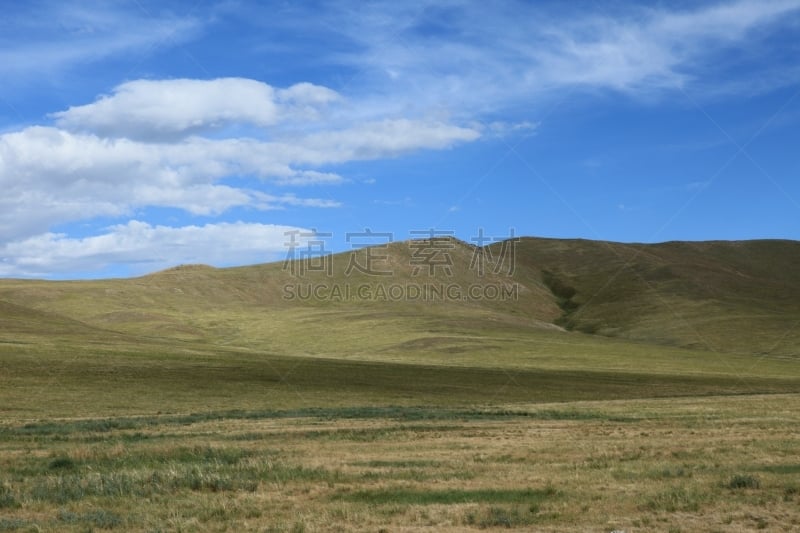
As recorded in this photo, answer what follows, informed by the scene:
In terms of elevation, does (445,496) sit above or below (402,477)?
above

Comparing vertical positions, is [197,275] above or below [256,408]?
above

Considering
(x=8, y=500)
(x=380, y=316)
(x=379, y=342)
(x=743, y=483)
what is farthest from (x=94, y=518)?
(x=380, y=316)

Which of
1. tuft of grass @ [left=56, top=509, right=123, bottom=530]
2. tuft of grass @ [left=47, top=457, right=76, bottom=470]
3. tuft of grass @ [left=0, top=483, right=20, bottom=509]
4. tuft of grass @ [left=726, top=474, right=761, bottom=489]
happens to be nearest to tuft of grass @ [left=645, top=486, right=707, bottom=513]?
tuft of grass @ [left=726, top=474, right=761, bottom=489]

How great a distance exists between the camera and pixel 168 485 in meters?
17.6

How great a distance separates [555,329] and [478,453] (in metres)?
140

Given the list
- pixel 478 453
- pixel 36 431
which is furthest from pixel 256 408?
pixel 478 453

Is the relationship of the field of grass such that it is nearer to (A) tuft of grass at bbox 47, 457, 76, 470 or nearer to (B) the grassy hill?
(A) tuft of grass at bbox 47, 457, 76, 470

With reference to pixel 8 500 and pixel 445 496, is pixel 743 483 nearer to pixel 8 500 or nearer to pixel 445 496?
pixel 445 496

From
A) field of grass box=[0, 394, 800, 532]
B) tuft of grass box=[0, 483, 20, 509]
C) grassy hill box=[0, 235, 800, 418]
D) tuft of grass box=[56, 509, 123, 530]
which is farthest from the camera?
grassy hill box=[0, 235, 800, 418]

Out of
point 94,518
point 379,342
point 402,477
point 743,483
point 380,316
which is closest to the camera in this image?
point 94,518

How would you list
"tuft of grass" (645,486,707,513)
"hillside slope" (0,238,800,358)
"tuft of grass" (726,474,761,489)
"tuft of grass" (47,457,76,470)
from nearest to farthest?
1. "tuft of grass" (645,486,707,513)
2. "tuft of grass" (726,474,761,489)
3. "tuft of grass" (47,457,76,470)
4. "hillside slope" (0,238,800,358)

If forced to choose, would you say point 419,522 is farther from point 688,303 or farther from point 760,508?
point 688,303

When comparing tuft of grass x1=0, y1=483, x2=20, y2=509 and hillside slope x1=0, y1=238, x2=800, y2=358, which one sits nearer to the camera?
tuft of grass x1=0, y1=483, x2=20, y2=509

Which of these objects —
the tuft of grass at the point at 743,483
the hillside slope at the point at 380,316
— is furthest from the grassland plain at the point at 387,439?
the hillside slope at the point at 380,316
